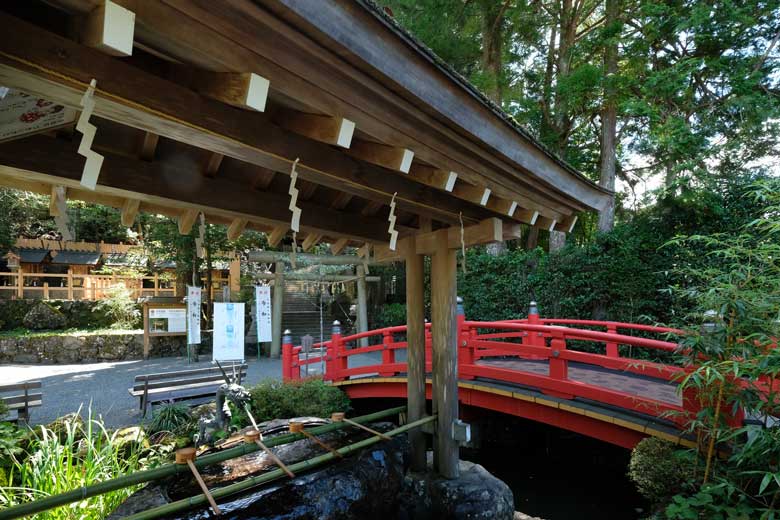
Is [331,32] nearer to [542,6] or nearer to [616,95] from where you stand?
[616,95]

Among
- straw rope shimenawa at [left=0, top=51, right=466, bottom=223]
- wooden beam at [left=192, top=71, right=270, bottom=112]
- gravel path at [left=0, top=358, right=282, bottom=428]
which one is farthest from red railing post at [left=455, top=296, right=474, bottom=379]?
gravel path at [left=0, top=358, right=282, bottom=428]

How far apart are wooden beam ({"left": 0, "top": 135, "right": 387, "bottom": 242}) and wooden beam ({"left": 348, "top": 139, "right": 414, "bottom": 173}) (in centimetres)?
96

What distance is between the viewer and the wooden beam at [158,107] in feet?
4.00

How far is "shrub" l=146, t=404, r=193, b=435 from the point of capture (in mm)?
5895

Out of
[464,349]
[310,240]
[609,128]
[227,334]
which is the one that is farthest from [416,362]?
[609,128]

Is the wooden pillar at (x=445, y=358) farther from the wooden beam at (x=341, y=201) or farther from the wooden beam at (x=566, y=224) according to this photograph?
the wooden beam at (x=566, y=224)

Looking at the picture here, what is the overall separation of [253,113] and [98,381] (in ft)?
36.9

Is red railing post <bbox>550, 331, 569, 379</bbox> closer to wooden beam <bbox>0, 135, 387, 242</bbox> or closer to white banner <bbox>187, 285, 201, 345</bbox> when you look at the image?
wooden beam <bbox>0, 135, 387, 242</bbox>

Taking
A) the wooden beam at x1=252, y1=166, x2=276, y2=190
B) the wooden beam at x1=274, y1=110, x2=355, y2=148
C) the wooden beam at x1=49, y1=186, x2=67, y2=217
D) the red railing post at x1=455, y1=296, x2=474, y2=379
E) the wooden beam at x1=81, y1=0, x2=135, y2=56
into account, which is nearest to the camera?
the wooden beam at x1=81, y1=0, x2=135, y2=56

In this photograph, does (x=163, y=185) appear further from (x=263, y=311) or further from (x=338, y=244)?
(x=263, y=311)

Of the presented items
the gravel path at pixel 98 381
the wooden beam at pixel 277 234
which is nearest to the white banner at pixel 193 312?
the gravel path at pixel 98 381

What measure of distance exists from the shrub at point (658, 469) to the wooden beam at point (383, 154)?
10.8 feet

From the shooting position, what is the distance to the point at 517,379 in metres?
4.96

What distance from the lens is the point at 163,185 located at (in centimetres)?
239
